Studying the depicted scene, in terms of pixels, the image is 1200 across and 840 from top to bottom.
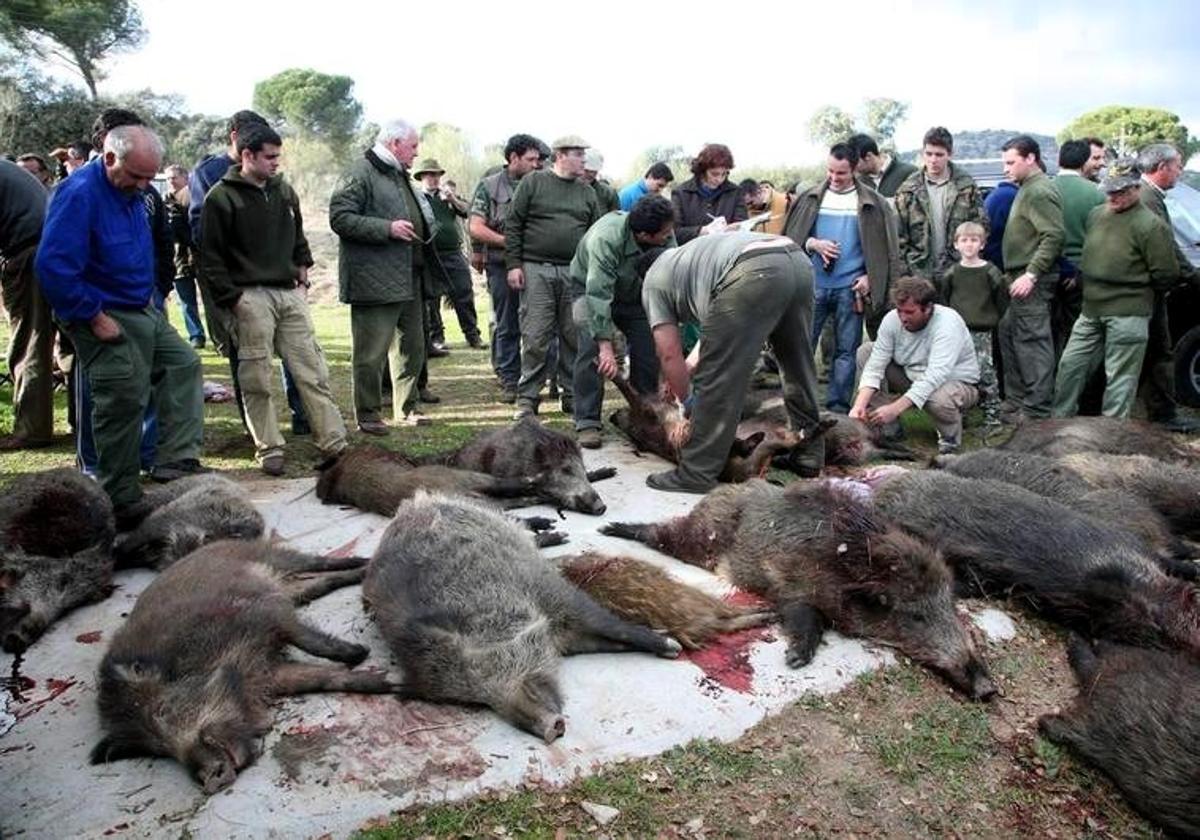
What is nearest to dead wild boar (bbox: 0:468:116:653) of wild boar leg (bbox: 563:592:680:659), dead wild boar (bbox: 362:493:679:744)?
dead wild boar (bbox: 362:493:679:744)

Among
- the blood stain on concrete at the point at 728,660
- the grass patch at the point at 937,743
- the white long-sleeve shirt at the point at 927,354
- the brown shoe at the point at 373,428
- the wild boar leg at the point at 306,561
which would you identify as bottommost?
the grass patch at the point at 937,743

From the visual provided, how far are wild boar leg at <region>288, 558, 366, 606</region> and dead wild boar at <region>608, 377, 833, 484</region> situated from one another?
2513 mm

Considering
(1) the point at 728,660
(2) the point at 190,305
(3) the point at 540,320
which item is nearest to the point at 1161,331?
(3) the point at 540,320

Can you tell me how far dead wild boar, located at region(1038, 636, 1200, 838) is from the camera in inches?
116

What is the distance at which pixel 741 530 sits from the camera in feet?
14.8

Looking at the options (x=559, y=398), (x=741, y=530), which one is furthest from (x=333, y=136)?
(x=741, y=530)

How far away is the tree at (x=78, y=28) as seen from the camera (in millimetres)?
28531

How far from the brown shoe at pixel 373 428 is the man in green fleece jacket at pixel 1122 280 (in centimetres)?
586

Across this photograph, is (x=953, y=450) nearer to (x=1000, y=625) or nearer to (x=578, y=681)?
(x=1000, y=625)

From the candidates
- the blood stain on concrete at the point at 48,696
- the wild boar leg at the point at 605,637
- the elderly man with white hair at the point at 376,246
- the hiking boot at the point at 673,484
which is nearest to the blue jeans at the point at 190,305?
the elderly man with white hair at the point at 376,246

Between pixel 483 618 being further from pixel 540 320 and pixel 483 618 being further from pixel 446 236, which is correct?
pixel 446 236

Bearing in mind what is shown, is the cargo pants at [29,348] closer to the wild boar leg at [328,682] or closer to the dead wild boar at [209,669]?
the dead wild boar at [209,669]

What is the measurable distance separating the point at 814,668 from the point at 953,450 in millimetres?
3739

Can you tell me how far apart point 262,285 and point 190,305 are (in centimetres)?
580
